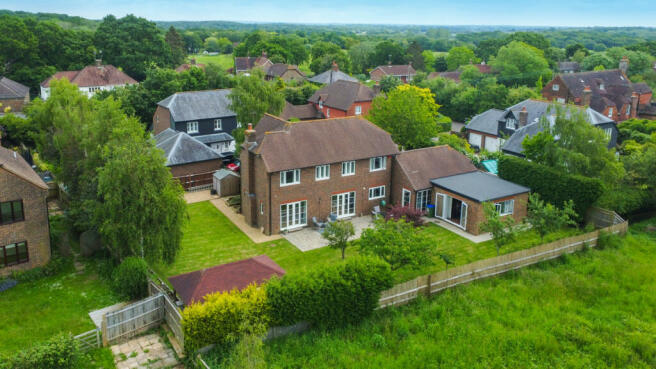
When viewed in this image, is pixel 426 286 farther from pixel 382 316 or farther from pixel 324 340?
pixel 324 340

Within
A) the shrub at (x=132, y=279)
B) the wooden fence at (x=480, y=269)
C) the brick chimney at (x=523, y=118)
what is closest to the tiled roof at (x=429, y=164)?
the wooden fence at (x=480, y=269)

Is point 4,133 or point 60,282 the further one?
point 4,133

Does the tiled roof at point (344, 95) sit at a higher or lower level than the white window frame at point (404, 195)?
higher

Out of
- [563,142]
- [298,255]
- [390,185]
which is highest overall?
[563,142]

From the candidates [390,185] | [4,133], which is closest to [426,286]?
[390,185]

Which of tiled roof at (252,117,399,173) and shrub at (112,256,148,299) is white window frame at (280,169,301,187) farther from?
shrub at (112,256,148,299)

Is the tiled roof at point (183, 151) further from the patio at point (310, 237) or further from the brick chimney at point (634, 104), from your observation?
the brick chimney at point (634, 104)

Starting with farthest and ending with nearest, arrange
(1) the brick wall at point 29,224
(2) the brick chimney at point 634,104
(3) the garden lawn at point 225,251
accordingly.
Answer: (2) the brick chimney at point 634,104
(3) the garden lawn at point 225,251
(1) the brick wall at point 29,224

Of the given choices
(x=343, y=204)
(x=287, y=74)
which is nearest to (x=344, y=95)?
(x=287, y=74)
